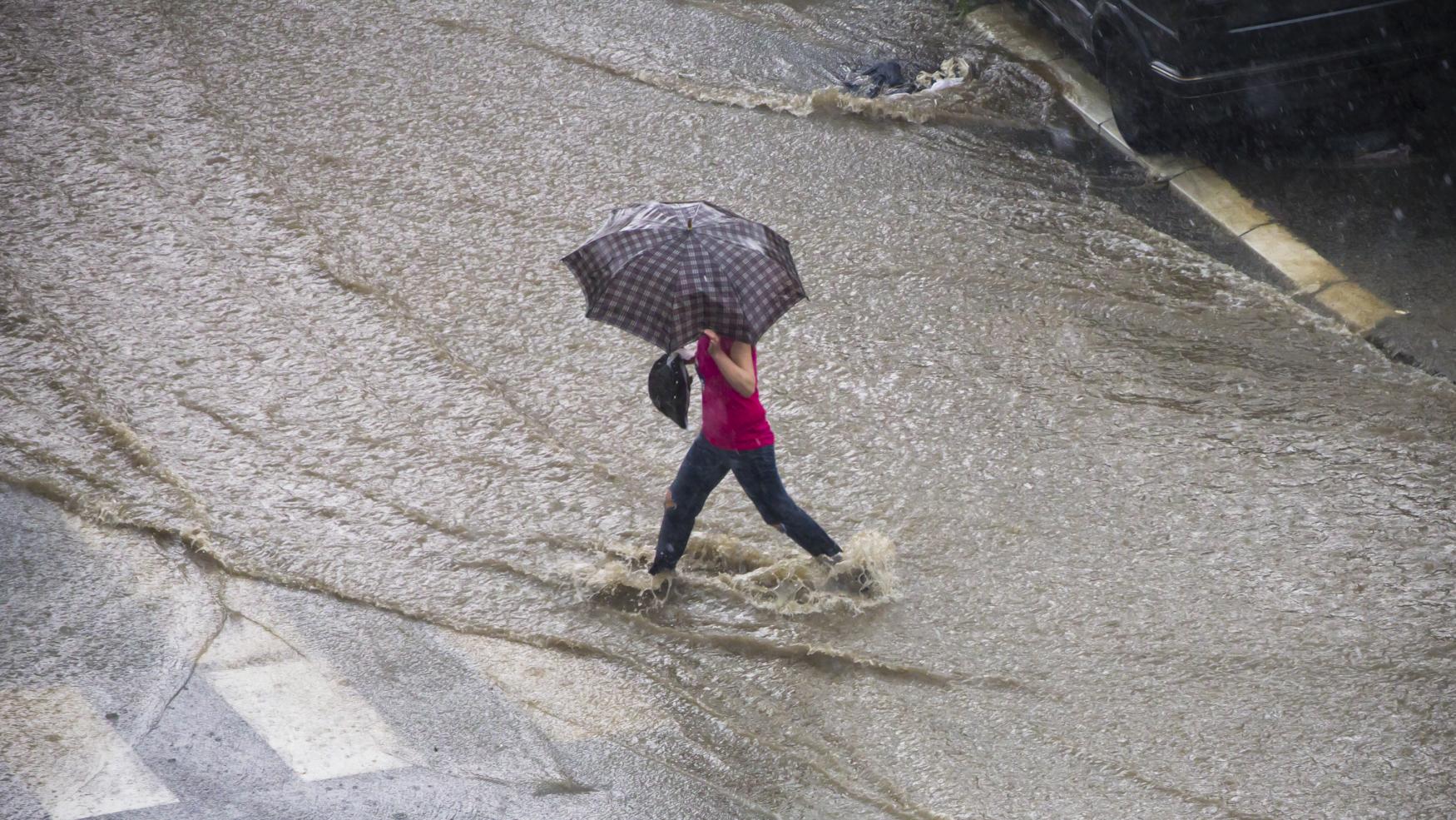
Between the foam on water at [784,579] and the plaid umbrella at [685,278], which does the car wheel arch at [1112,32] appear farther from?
the plaid umbrella at [685,278]

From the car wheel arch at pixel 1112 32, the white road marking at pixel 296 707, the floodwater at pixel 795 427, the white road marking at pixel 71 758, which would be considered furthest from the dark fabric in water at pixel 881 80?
the white road marking at pixel 71 758

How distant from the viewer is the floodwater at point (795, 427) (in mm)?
4535

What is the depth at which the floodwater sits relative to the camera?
4.54m

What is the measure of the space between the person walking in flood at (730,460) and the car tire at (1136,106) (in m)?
4.11

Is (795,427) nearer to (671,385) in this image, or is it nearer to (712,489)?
(712,489)

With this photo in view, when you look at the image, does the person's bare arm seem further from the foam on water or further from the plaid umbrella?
the foam on water

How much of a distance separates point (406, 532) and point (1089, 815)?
2.89 meters

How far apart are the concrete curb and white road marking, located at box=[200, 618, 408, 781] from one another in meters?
5.13

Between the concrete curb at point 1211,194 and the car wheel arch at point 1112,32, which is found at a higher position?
the car wheel arch at point 1112,32

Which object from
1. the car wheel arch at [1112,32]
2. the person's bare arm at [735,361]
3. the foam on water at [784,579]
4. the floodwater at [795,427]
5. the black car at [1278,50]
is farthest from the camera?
the car wheel arch at [1112,32]

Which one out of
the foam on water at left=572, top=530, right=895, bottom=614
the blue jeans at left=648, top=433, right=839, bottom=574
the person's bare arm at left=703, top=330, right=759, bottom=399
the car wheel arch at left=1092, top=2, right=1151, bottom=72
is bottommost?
the foam on water at left=572, top=530, right=895, bottom=614

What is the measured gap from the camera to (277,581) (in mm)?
5043

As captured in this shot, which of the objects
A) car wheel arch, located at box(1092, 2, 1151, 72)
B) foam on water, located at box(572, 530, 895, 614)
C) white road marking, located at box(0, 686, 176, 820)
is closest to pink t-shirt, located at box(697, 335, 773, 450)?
foam on water, located at box(572, 530, 895, 614)

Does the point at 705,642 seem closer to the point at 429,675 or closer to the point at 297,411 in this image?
the point at 429,675
